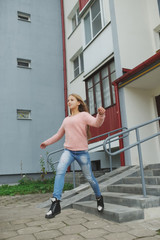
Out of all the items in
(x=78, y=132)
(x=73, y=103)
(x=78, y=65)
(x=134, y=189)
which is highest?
(x=78, y=65)

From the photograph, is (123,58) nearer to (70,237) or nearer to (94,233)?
(94,233)

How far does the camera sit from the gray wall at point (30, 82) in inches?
427

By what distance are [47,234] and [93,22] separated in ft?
27.3

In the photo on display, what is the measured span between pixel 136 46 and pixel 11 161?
7093 millimetres

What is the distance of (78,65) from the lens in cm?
1263

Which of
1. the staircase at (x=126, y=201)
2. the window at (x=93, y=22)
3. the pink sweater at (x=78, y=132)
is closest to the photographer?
the staircase at (x=126, y=201)

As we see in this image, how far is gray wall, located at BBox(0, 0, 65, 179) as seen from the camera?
10.9 metres

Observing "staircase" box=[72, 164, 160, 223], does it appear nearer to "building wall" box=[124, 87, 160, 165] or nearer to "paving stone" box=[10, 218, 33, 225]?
"paving stone" box=[10, 218, 33, 225]

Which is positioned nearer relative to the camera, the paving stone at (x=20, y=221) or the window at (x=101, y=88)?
the paving stone at (x=20, y=221)

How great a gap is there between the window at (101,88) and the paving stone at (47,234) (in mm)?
5404

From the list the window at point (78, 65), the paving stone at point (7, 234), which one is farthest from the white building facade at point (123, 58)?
the paving stone at point (7, 234)

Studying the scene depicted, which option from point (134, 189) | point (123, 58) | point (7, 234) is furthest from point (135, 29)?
point (7, 234)

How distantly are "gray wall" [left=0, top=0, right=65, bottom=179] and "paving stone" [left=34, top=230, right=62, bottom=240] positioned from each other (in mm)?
8116

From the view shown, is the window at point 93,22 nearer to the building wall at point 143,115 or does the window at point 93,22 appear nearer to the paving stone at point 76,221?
the building wall at point 143,115
